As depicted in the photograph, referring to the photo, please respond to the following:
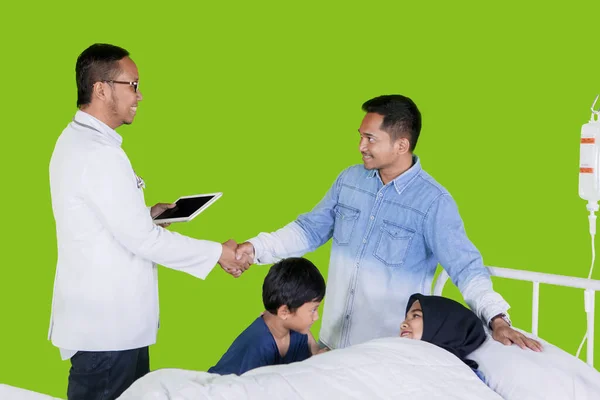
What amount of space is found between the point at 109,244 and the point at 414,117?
1.46 metres

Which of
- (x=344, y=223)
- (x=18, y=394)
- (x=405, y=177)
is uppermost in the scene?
(x=405, y=177)

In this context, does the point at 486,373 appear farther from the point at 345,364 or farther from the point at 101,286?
the point at 101,286

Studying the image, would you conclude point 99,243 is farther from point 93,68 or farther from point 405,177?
point 405,177

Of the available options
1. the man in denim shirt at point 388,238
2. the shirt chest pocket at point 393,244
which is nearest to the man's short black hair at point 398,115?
the man in denim shirt at point 388,238

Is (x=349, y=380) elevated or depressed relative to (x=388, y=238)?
depressed

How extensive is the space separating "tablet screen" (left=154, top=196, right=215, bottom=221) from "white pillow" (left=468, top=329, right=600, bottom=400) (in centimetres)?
138

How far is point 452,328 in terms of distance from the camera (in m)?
3.09

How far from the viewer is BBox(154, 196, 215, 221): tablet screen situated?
141 inches

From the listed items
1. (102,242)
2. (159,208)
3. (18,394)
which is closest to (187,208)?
(159,208)

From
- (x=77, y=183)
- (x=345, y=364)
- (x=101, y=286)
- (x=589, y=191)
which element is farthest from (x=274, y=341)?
(x=589, y=191)

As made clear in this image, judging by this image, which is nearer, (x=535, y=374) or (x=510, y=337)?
(x=535, y=374)

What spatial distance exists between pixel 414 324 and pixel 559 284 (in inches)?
28.8

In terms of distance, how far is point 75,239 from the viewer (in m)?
3.23

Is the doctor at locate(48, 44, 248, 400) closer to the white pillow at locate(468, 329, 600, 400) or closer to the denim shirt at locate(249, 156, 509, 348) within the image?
the denim shirt at locate(249, 156, 509, 348)
